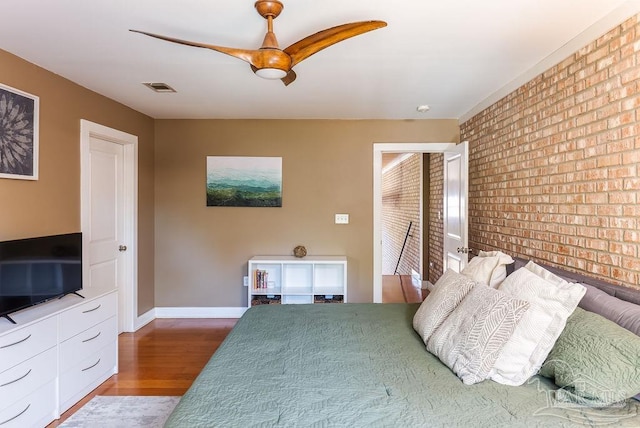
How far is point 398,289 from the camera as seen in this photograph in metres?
Answer: 5.56

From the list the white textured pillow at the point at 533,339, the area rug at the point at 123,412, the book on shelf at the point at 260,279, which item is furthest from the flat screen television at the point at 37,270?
the white textured pillow at the point at 533,339

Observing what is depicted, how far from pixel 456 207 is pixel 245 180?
242cm

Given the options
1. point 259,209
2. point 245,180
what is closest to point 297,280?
point 259,209

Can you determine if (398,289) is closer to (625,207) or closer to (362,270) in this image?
(362,270)

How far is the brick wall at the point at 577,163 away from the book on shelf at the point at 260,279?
240 centimetres

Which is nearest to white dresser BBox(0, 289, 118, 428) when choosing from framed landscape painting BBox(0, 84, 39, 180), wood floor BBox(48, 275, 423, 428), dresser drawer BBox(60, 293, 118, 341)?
dresser drawer BBox(60, 293, 118, 341)

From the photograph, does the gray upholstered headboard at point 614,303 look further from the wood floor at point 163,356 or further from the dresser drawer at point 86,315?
the dresser drawer at point 86,315

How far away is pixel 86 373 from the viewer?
7.93 ft

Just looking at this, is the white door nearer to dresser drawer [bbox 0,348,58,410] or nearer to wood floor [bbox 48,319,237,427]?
wood floor [bbox 48,319,237,427]

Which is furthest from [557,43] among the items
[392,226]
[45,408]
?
[392,226]

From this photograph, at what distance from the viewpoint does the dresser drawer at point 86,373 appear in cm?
223

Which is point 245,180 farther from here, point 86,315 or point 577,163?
point 577,163

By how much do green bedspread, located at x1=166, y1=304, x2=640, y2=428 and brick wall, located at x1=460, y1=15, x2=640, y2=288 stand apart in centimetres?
95

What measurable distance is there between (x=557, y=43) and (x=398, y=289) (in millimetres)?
4096
